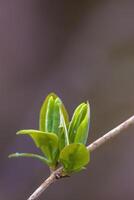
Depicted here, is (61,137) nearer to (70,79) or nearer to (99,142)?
(99,142)

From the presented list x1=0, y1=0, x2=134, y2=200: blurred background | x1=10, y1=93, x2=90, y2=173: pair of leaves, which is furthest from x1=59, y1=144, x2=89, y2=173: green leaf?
x1=0, y1=0, x2=134, y2=200: blurred background

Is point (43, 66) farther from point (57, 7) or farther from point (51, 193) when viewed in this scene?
point (51, 193)

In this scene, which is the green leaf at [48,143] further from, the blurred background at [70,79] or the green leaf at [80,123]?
the blurred background at [70,79]

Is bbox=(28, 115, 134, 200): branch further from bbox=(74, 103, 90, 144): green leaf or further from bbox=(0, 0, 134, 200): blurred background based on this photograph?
bbox=(0, 0, 134, 200): blurred background

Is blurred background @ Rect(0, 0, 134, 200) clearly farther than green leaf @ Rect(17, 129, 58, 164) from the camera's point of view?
Yes

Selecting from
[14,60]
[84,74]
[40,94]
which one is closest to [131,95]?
[84,74]

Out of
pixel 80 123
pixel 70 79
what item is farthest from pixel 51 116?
pixel 70 79
